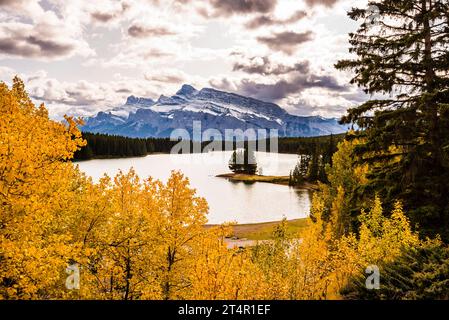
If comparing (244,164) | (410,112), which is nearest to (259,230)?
(410,112)

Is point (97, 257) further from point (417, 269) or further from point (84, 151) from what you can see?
point (84, 151)

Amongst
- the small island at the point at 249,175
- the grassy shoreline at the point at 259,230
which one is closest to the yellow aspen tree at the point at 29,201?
the grassy shoreline at the point at 259,230

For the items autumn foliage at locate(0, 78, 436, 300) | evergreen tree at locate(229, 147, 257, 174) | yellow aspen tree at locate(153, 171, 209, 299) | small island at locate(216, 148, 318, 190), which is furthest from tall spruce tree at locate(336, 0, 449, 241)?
evergreen tree at locate(229, 147, 257, 174)

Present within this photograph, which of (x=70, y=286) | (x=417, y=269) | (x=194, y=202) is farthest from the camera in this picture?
(x=194, y=202)

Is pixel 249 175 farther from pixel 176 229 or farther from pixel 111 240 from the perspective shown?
pixel 111 240

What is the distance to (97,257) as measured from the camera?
13.8 meters

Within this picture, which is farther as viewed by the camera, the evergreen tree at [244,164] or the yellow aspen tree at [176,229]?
the evergreen tree at [244,164]

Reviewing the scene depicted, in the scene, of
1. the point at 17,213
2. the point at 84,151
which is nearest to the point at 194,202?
the point at 17,213

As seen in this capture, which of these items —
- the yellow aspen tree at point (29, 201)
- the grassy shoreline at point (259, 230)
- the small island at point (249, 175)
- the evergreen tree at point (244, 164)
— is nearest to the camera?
the yellow aspen tree at point (29, 201)

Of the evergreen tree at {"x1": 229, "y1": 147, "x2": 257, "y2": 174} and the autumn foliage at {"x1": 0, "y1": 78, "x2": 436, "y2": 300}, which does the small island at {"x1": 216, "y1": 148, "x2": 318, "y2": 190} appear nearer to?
the evergreen tree at {"x1": 229, "y1": 147, "x2": 257, "y2": 174}

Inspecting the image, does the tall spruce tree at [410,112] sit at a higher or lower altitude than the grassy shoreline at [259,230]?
higher

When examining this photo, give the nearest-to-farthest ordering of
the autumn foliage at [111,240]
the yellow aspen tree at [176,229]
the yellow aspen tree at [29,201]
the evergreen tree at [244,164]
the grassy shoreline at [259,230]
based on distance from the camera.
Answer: the yellow aspen tree at [29,201]
the autumn foliage at [111,240]
the yellow aspen tree at [176,229]
the grassy shoreline at [259,230]
the evergreen tree at [244,164]

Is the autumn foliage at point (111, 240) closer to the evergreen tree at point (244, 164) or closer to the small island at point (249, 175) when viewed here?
the small island at point (249, 175)
